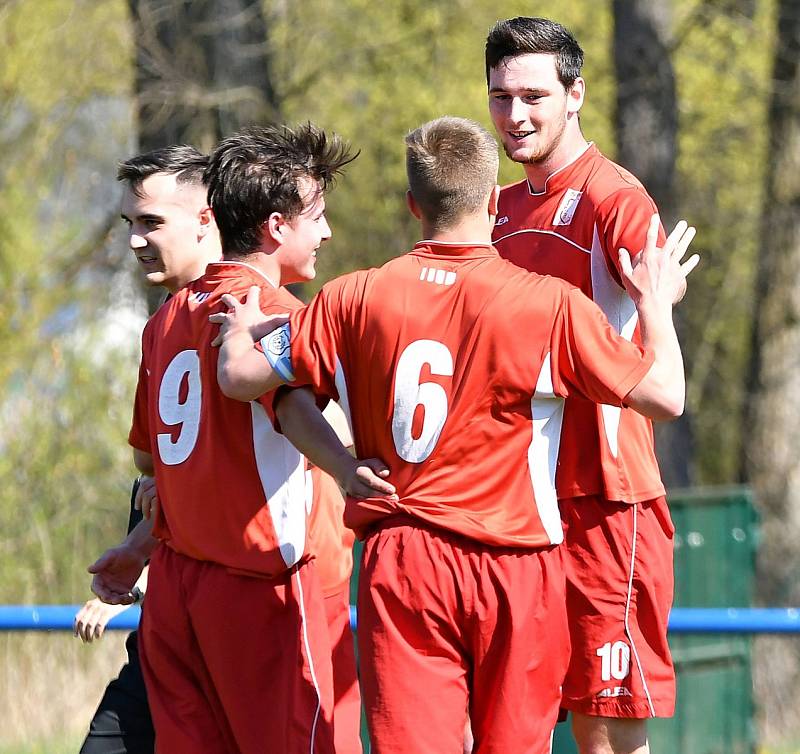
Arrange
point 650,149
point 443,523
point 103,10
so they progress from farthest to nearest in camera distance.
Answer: point 103,10 < point 650,149 < point 443,523

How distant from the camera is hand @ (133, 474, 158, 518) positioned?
14.5 feet

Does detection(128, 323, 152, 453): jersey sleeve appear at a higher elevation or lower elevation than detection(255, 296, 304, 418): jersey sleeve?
lower

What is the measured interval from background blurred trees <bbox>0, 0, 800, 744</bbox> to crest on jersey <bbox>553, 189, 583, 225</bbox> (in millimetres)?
5884

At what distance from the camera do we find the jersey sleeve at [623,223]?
13.3 feet

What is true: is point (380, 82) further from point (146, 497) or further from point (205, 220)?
point (146, 497)

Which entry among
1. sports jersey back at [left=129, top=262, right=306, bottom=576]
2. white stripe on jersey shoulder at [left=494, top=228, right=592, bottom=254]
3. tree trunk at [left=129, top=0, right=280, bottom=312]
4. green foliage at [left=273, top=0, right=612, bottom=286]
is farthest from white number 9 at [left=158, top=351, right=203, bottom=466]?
green foliage at [left=273, top=0, right=612, bottom=286]

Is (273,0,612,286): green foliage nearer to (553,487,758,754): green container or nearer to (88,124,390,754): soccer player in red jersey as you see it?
(553,487,758,754): green container

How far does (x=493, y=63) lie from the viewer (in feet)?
14.3

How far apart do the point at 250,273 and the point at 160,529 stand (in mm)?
802

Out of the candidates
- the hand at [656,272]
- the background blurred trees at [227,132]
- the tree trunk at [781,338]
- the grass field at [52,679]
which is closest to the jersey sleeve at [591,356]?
the hand at [656,272]

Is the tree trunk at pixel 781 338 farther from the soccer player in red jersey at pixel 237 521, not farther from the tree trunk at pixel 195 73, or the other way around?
the soccer player in red jersey at pixel 237 521

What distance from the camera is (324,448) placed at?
3.72 meters

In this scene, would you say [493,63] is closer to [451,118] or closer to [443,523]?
[451,118]

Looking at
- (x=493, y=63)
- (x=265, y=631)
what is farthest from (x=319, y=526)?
(x=493, y=63)
